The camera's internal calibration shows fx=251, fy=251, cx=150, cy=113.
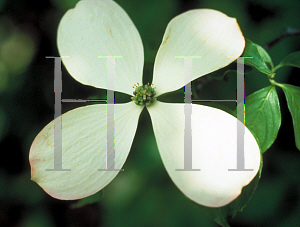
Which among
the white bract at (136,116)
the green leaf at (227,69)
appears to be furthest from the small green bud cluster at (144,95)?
the green leaf at (227,69)

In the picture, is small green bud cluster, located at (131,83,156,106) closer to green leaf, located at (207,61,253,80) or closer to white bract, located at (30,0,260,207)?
white bract, located at (30,0,260,207)

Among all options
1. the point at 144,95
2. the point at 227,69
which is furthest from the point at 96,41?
the point at 227,69

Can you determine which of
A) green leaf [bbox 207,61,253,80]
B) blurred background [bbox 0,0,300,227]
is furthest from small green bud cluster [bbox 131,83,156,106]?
blurred background [bbox 0,0,300,227]

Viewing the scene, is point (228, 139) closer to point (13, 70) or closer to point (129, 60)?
point (129, 60)

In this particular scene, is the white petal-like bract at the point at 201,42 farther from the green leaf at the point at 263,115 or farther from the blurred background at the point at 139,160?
the blurred background at the point at 139,160

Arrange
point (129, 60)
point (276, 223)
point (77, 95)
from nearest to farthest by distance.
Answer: point (129, 60), point (77, 95), point (276, 223)

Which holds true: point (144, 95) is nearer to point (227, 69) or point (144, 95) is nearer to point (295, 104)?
point (227, 69)

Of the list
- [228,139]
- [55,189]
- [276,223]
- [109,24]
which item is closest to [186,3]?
[109,24]
